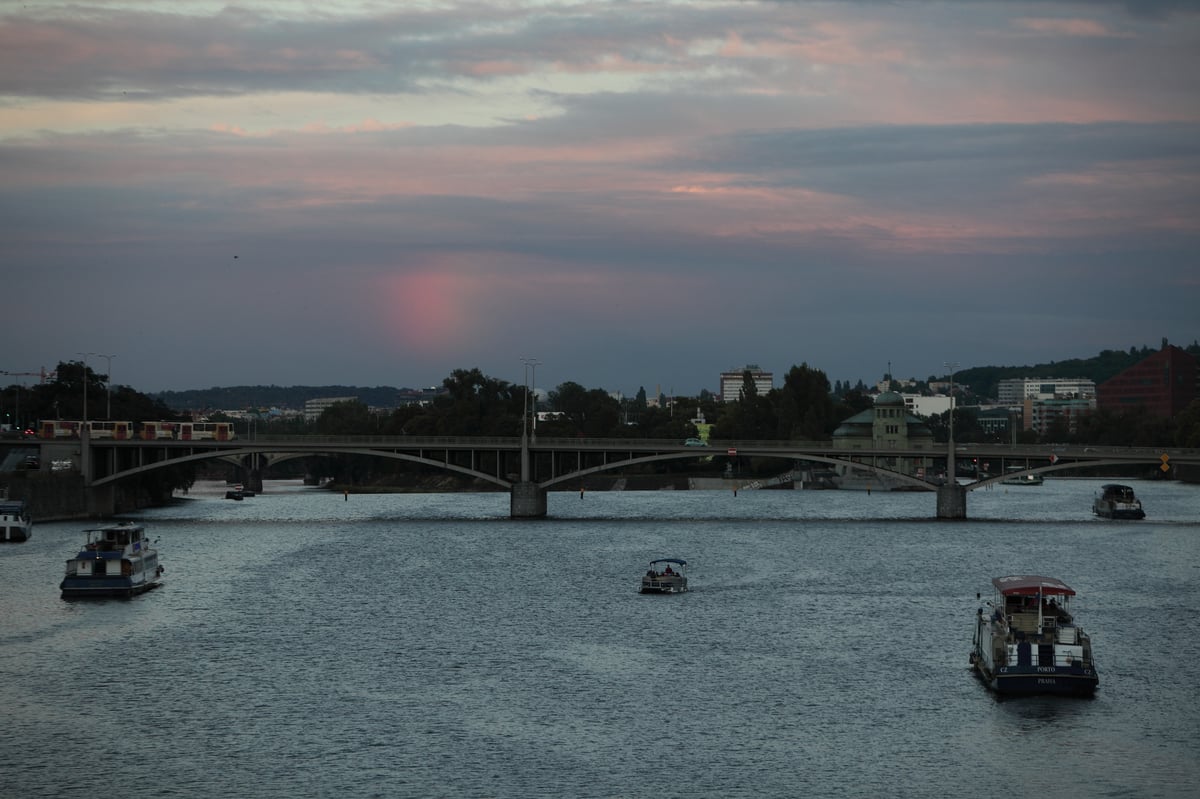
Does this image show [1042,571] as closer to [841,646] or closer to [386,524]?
[841,646]

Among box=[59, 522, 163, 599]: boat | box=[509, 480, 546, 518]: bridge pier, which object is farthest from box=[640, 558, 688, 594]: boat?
box=[509, 480, 546, 518]: bridge pier

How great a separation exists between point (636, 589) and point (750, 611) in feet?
39.5

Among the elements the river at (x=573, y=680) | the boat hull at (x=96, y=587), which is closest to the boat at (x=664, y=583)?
the river at (x=573, y=680)

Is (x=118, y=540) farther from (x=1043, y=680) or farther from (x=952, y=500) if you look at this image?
(x=952, y=500)

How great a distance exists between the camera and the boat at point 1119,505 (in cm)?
16212

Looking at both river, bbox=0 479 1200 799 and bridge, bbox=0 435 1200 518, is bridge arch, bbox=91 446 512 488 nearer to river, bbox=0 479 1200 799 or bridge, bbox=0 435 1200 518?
bridge, bbox=0 435 1200 518

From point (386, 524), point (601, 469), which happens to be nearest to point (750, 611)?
point (601, 469)

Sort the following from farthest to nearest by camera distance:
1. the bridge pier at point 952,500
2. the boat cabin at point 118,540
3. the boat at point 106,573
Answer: the bridge pier at point 952,500, the boat cabin at point 118,540, the boat at point 106,573

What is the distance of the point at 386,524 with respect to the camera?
15375 cm

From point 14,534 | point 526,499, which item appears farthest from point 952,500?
point 14,534

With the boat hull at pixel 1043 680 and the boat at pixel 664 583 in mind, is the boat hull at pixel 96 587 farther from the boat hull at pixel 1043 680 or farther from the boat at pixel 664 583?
the boat hull at pixel 1043 680

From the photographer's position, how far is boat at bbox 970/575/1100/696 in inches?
2367

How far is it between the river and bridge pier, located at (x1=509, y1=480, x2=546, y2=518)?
33.9 m

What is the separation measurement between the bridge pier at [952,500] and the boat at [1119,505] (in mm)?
18609
